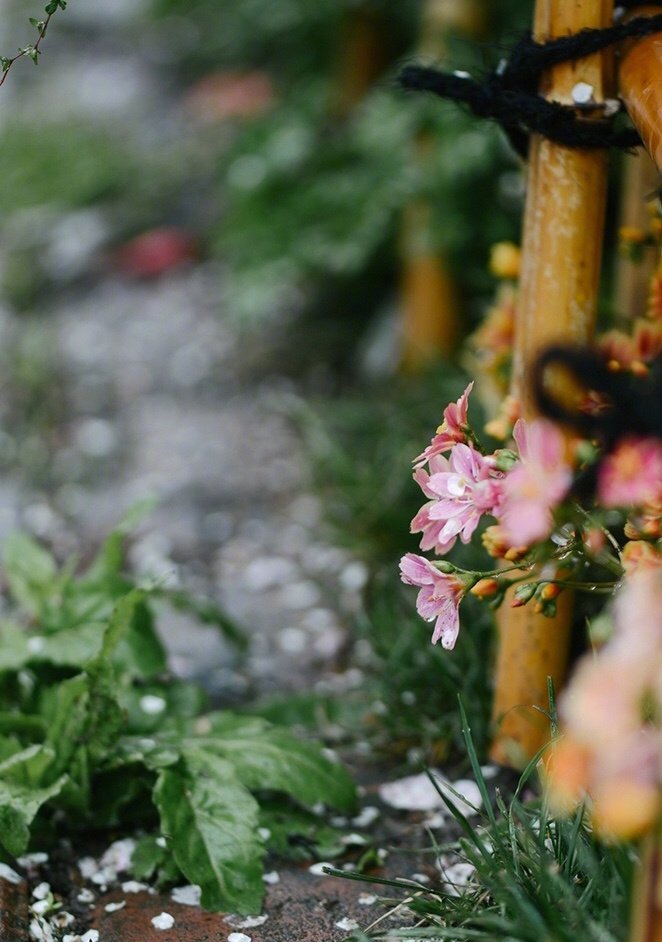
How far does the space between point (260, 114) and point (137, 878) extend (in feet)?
8.99

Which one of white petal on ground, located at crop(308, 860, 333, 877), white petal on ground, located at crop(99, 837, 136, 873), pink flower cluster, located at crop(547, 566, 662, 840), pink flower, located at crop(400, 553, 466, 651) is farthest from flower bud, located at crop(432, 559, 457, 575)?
white petal on ground, located at crop(99, 837, 136, 873)

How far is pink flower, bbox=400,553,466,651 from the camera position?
1071 millimetres

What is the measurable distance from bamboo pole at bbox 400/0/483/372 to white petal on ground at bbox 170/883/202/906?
5.76ft

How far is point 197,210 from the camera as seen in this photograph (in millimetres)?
4059

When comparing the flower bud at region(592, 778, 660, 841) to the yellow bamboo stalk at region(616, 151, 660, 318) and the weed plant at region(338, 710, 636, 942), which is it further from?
the yellow bamboo stalk at region(616, 151, 660, 318)

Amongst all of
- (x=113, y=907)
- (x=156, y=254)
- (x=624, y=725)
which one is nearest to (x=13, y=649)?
(x=113, y=907)

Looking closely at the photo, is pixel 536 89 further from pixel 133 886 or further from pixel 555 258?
pixel 133 886

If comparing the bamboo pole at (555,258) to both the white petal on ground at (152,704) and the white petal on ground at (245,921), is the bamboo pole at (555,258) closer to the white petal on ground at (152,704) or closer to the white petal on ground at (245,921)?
the white petal on ground at (245,921)

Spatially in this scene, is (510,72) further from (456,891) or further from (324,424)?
(324,424)

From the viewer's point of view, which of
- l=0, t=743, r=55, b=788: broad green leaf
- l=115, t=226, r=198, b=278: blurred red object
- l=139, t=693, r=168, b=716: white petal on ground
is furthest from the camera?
l=115, t=226, r=198, b=278: blurred red object

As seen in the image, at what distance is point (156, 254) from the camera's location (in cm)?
371

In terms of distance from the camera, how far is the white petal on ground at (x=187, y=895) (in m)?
1.27

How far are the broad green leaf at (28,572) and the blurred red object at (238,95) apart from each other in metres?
2.39

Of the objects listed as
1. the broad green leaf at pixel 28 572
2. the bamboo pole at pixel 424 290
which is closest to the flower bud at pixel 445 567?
the broad green leaf at pixel 28 572
